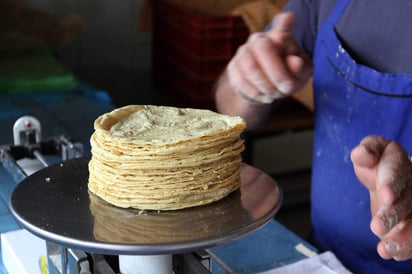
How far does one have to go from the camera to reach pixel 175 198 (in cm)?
83

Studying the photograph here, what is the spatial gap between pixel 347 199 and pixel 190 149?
569 millimetres

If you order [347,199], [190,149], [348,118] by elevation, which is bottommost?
[347,199]

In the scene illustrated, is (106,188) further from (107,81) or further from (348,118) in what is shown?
(107,81)

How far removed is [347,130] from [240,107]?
0.91 feet

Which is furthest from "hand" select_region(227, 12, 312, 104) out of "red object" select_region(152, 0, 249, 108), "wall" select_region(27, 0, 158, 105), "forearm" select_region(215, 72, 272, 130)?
"wall" select_region(27, 0, 158, 105)

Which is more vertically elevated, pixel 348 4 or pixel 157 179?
pixel 348 4

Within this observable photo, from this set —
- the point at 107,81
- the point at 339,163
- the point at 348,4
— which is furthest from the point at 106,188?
the point at 107,81

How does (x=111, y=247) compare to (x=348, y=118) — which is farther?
(x=348, y=118)

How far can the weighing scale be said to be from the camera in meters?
0.74

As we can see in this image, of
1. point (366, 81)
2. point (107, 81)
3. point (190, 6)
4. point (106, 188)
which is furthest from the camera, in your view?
point (107, 81)

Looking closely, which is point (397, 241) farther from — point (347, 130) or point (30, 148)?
point (30, 148)

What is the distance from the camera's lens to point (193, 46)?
8.87 feet

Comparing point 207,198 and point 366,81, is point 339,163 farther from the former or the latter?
point 207,198

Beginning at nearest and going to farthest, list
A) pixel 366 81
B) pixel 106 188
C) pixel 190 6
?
1. pixel 106 188
2. pixel 366 81
3. pixel 190 6
